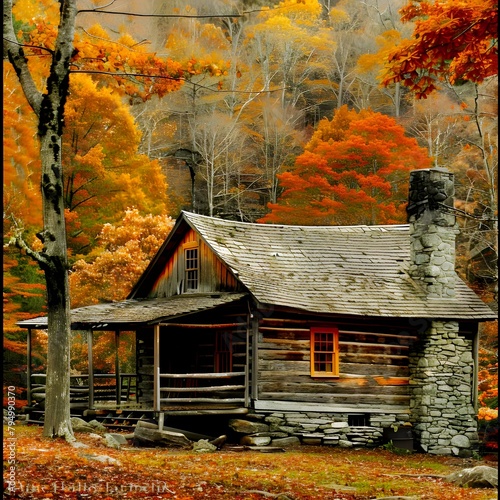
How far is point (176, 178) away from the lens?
2035 inches

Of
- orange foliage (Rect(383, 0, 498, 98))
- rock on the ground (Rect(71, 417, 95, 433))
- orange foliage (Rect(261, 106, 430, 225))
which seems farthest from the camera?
orange foliage (Rect(261, 106, 430, 225))

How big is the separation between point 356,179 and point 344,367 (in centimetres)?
1690

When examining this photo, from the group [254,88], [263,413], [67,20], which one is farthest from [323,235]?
[254,88]

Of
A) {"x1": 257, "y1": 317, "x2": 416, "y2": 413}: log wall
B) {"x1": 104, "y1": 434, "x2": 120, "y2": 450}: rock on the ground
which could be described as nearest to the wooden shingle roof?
{"x1": 257, "y1": 317, "x2": 416, "y2": 413}: log wall

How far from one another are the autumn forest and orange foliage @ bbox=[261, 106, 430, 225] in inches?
4.0

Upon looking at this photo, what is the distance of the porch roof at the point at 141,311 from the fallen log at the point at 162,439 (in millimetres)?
2935

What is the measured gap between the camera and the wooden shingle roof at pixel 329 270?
23219 mm

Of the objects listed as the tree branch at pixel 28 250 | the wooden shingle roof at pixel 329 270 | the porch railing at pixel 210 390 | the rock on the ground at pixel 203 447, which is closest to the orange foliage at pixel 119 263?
the wooden shingle roof at pixel 329 270

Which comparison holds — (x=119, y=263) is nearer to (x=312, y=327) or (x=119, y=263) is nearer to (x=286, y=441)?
(x=312, y=327)

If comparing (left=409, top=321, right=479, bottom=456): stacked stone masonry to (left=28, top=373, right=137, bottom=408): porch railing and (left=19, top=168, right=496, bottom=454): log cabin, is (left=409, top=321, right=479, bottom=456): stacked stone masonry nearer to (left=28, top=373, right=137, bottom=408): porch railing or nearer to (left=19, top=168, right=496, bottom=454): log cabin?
(left=19, top=168, right=496, bottom=454): log cabin

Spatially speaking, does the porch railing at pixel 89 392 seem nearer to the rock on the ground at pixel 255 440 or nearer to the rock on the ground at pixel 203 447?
the rock on the ground at pixel 255 440

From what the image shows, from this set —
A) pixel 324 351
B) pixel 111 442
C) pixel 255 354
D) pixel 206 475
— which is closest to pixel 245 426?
pixel 255 354

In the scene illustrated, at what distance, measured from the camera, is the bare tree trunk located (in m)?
16.1

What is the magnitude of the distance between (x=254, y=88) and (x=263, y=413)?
35553mm
